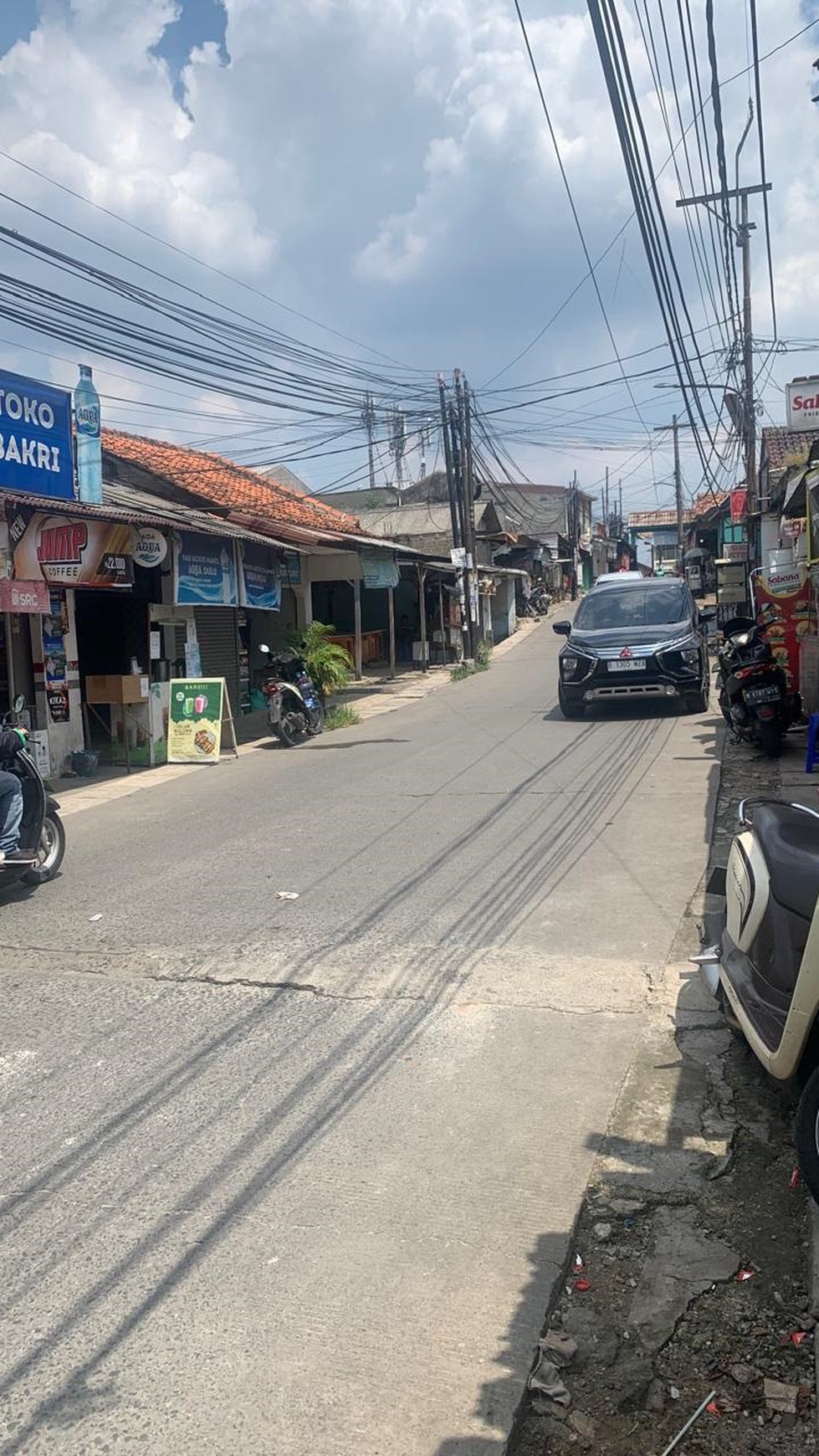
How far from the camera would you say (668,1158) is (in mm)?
3609

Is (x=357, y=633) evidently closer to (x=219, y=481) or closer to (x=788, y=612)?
(x=219, y=481)

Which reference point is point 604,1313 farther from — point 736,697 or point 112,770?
point 112,770

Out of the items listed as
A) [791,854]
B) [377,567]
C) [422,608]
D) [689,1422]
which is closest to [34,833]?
[791,854]

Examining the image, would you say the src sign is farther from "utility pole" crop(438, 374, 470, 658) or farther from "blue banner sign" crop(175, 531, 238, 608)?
"utility pole" crop(438, 374, 470, 658)

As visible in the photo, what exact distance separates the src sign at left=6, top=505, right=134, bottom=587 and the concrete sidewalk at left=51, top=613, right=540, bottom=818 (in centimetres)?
235

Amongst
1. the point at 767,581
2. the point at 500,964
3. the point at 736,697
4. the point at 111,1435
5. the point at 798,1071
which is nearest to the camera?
the point at 111,1435

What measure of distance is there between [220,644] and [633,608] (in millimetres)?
7407

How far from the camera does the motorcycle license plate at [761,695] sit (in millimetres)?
10859

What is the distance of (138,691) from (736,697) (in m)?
7.50

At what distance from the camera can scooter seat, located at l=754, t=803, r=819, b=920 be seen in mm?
3354

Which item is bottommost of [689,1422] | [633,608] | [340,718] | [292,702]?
[689,1422]

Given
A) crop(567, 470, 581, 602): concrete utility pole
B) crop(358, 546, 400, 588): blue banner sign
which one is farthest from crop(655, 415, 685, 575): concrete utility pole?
crop(358, 546, 400, 588): blue banner sign

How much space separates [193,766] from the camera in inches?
549

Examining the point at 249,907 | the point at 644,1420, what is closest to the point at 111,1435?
the point at 644,1420
